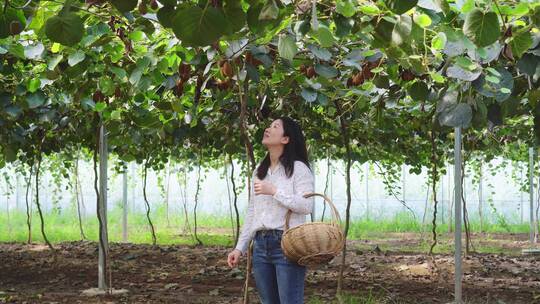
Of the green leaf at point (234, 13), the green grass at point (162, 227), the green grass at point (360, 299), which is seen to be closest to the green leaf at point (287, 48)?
the green leaf at point (234, 13)

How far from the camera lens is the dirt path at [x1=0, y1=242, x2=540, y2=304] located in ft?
16.0

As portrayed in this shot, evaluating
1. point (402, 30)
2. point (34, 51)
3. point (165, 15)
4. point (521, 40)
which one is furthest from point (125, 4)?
point (34, 51)

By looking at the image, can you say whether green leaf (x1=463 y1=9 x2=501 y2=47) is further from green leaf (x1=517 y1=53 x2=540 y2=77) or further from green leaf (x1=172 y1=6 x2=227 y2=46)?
green leaf (x1=517 y1=53 x2=540 y2=77)

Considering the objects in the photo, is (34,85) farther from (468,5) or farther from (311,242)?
(468,5)

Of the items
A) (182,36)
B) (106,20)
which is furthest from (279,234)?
(182,36)

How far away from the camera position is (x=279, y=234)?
269cm

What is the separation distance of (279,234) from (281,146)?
0.35 meters

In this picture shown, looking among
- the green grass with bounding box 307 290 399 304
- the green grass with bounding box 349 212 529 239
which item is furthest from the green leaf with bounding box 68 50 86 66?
the green grass with bounding box 349 212 529 239

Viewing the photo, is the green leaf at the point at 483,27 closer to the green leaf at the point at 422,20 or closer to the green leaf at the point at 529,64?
the green leaf at the point at 422,20

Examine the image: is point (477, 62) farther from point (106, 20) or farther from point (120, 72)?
point (120, 72)

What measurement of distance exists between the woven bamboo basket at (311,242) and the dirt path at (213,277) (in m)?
2.14

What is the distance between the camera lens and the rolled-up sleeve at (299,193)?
2639mm

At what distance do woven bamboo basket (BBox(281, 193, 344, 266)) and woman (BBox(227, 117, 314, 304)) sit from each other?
0.06 metres

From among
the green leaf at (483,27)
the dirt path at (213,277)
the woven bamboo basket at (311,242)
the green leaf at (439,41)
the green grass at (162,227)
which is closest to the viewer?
the green leaf at (483,27)
